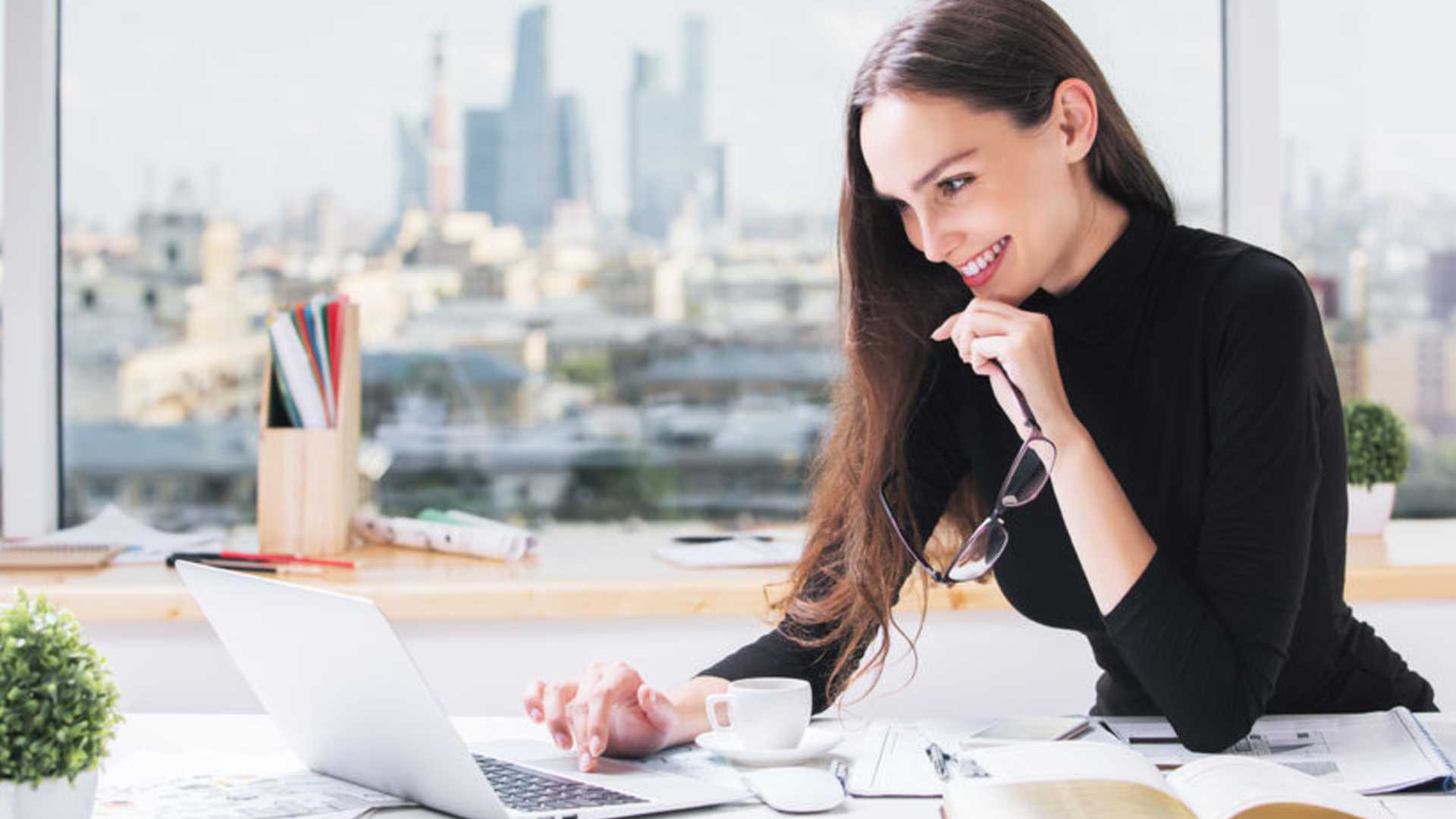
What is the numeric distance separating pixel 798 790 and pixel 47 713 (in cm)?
53

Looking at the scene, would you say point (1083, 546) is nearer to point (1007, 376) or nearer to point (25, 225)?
point (1007, 376)

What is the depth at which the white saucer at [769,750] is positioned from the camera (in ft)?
4.29

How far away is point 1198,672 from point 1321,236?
1.84 metres

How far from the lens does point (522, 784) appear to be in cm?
122

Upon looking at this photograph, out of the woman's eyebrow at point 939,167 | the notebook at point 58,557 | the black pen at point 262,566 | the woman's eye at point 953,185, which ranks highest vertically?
the woman's eyebrow at point 939,167

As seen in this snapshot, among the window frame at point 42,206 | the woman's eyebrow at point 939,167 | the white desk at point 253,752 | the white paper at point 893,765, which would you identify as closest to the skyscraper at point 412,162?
the window frame at point 42,206

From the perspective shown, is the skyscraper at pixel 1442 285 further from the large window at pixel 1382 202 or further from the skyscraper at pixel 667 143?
the skyscraper at pixel 667 143

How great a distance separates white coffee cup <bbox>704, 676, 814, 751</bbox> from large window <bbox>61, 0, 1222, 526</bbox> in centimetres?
158

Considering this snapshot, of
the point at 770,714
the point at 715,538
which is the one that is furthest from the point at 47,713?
the point at 715,538

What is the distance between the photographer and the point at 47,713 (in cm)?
99

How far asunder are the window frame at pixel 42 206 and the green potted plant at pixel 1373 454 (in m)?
0.40

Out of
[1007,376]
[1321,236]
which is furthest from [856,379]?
[1321,236]

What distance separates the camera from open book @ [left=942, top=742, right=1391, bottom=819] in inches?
38.4

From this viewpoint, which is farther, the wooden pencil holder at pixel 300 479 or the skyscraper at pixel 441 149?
the skyscraper at pixel 441 149
